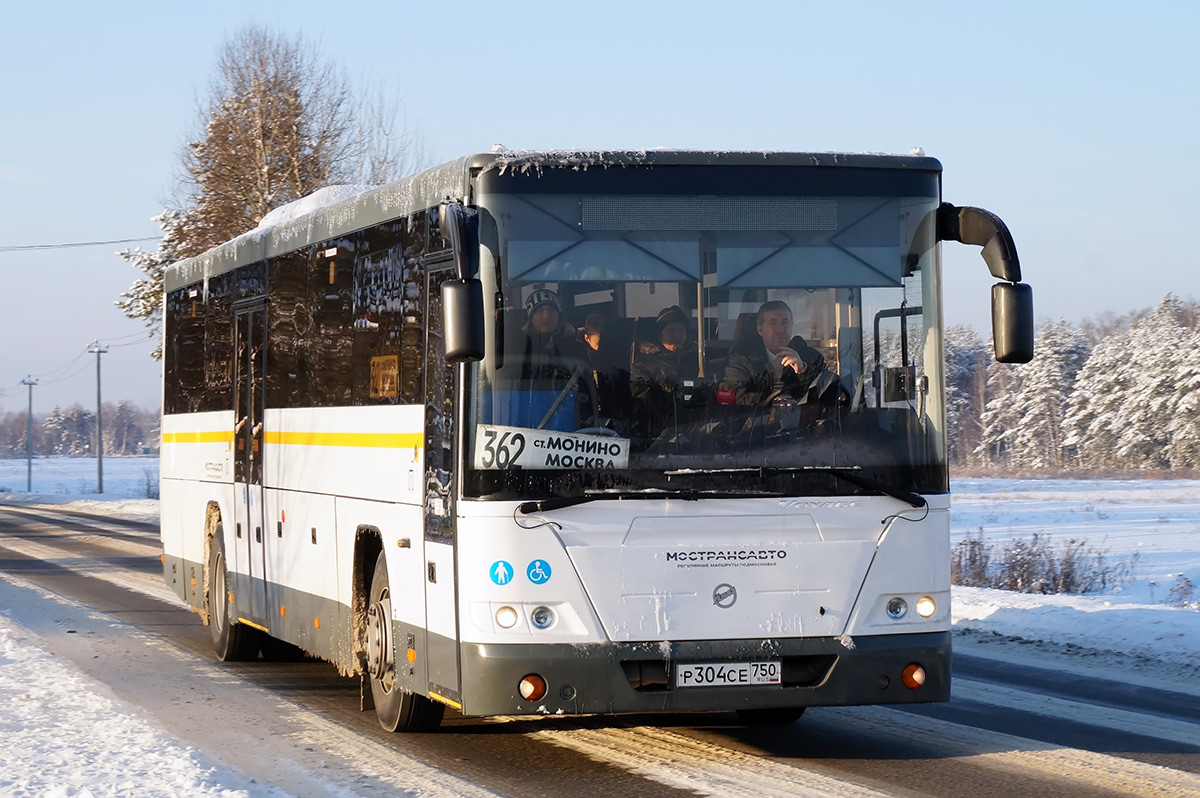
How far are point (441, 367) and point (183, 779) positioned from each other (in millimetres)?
2365

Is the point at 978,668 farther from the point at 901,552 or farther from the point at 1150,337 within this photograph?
the point at 1150,337

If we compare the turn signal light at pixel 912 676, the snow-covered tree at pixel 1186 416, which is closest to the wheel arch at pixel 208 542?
the turn signal light at pixel 912 676

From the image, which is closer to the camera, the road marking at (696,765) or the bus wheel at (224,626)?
the road marking at (696,765)

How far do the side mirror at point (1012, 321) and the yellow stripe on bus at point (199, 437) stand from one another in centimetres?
701

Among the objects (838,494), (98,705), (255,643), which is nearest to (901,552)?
(838,494)

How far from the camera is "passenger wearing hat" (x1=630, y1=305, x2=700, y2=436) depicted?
7477 millimetres

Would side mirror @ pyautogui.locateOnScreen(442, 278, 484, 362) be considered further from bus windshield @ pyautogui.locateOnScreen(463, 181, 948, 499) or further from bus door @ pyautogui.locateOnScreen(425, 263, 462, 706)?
bus door @ pyautogui.locateOnScreen(425, 263, 462, 706)

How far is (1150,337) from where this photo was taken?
99375 mm

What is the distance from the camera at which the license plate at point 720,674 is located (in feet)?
24.5

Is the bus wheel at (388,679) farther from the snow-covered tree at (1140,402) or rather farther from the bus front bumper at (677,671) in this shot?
the snow-covered tree at (1140,402)

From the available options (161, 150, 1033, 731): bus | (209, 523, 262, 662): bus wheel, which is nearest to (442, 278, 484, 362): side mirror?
(161, 150, 1033, 731): bus

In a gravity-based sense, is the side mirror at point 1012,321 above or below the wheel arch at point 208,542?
above

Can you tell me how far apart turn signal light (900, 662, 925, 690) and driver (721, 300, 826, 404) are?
147 cm

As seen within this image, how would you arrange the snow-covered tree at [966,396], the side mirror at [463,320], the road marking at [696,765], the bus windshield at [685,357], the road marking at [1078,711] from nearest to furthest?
the side mirror at [463,320] < the road marking at [696,765] < the bus windshield at [685,357] < the road marking at [1078,711] < the snow-covered tree at [966,396]
